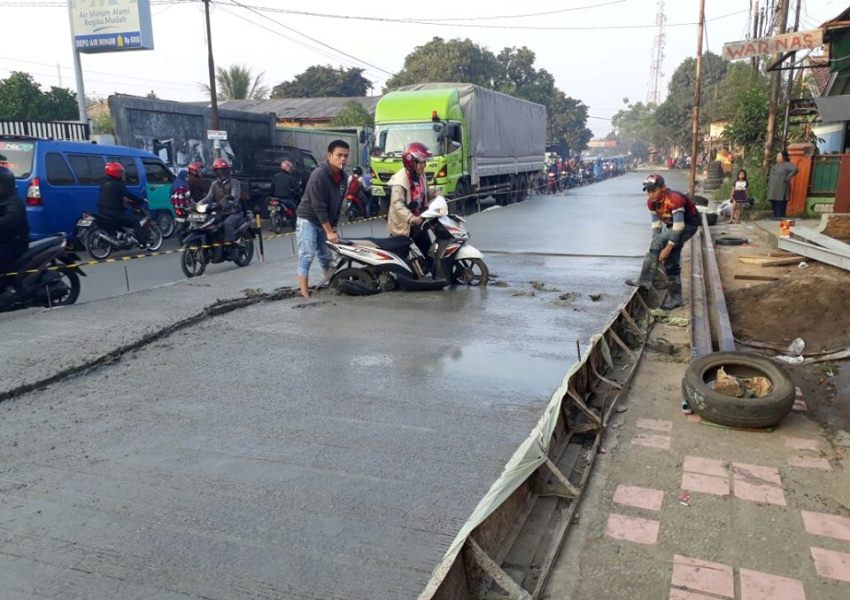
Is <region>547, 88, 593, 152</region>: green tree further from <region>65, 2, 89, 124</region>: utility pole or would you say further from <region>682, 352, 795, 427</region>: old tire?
<region>682, 352, 795, 427</region>: old tire

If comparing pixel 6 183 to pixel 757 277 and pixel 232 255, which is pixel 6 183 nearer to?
pixel 232 255

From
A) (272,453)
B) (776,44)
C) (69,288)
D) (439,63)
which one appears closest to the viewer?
(272,453)

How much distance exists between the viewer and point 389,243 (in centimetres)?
762

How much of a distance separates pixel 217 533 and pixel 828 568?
240 cm

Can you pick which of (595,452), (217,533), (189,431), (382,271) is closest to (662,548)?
(595,452)

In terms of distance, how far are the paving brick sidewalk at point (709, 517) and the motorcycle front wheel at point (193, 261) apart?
698cm

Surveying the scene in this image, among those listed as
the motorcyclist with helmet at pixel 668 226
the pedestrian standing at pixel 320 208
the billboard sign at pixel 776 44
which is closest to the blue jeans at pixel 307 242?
the pedestrian standing at pixel 320 208

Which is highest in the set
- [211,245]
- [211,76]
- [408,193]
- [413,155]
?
[211,76]

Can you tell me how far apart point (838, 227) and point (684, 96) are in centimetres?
6204

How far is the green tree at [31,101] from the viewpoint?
2469 cm

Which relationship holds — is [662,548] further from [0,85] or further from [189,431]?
[0,85]

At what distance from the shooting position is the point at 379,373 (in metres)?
4.89

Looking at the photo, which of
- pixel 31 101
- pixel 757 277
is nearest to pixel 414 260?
pixel 757 277

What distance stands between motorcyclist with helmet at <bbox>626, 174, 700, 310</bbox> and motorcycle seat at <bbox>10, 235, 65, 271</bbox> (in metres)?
6.58
